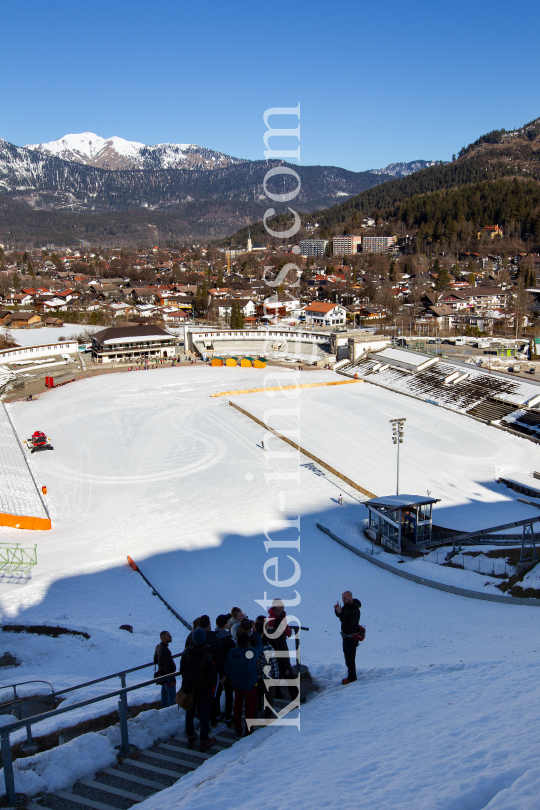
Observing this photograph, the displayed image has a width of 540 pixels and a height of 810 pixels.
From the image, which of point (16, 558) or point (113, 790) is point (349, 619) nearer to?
point (113, 790)

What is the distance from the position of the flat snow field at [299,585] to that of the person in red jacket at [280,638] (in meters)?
0.33

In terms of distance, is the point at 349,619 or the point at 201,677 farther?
the point at 349,619

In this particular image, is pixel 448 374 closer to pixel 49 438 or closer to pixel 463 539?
pixel 463 539

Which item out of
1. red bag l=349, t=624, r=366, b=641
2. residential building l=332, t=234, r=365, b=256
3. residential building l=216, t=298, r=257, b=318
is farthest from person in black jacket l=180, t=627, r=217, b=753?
residential building l=332, t=234, r=365, b=256

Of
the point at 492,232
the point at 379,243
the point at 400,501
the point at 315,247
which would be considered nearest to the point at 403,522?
the point at 400,501

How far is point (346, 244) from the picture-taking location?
112250 mm

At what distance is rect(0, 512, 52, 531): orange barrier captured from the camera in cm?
1443

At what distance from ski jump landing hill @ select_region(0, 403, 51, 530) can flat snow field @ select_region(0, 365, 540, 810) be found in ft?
1.29

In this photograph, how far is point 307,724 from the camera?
4219mm

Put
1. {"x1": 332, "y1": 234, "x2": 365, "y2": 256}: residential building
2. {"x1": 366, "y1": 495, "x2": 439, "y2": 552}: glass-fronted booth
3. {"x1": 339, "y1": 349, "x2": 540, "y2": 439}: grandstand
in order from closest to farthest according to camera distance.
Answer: {"x1": 366, "y1": 495, "x2": 439, "y2": 552}: glass-fronted booth, {"x1": 339, "y1": 349, "x2": 540, "y2": 439}: grandstand, {"x1": 332, "y1": 234, "x2": 365, "y2": 256}: residential building

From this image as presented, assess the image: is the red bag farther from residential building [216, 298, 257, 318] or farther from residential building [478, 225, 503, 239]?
residential building [478, 225, 503, 239]

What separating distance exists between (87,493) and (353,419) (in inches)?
490

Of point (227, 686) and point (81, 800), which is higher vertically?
point (227, 686)

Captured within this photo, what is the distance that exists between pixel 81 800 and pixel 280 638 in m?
1.72
